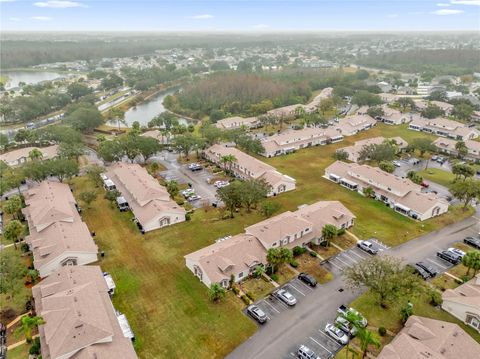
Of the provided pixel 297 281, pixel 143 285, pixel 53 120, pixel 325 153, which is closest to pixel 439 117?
pixel 325 153

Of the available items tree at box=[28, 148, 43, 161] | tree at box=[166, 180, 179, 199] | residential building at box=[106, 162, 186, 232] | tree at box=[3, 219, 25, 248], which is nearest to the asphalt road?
residential building at box=[106, 162, 186, 232]

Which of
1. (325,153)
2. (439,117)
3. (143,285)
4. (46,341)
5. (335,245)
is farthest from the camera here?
(439,117)

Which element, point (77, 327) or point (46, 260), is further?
point (46, 260)

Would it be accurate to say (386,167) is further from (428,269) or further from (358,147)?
(428,269)

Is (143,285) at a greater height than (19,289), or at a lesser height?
lesser

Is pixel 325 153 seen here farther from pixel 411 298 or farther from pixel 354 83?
→ pixel 354 83

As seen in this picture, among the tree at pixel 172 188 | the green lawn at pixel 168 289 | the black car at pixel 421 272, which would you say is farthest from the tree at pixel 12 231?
the black car at pixel 421 272

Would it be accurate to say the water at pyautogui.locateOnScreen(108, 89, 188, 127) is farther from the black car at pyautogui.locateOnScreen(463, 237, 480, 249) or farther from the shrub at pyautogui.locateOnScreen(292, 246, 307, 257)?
the black car at pyautogui.locateOnScreen(463, 237, 480, 249)
